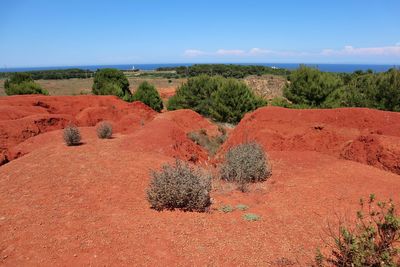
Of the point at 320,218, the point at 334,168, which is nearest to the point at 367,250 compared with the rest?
the point at 320,218

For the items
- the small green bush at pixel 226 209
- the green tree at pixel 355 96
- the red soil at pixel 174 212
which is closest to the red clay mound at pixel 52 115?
A: the red soil at pixel 174 212

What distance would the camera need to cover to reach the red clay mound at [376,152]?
8648 mm

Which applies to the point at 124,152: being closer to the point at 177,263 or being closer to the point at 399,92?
the point at 177,263

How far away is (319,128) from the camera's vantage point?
38.1 ft

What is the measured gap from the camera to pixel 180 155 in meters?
11.6

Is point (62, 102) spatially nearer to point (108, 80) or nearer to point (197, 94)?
point (197, 94)

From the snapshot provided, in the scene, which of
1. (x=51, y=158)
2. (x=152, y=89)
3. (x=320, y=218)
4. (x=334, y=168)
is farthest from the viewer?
(x=152, y=89)

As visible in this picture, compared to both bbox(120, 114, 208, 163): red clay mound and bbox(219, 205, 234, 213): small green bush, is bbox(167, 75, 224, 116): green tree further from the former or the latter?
bbox(219, 205, 234, 213): small green bush

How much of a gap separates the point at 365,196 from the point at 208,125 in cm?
1601

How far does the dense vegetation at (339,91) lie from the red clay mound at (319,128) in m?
9.56

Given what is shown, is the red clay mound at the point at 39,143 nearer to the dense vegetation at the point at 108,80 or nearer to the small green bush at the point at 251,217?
the small green bush at the point at 251,217

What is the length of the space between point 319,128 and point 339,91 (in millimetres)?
12848

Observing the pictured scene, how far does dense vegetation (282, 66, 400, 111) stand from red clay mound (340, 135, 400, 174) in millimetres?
11623

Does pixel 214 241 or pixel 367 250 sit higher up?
pixel 367 250
